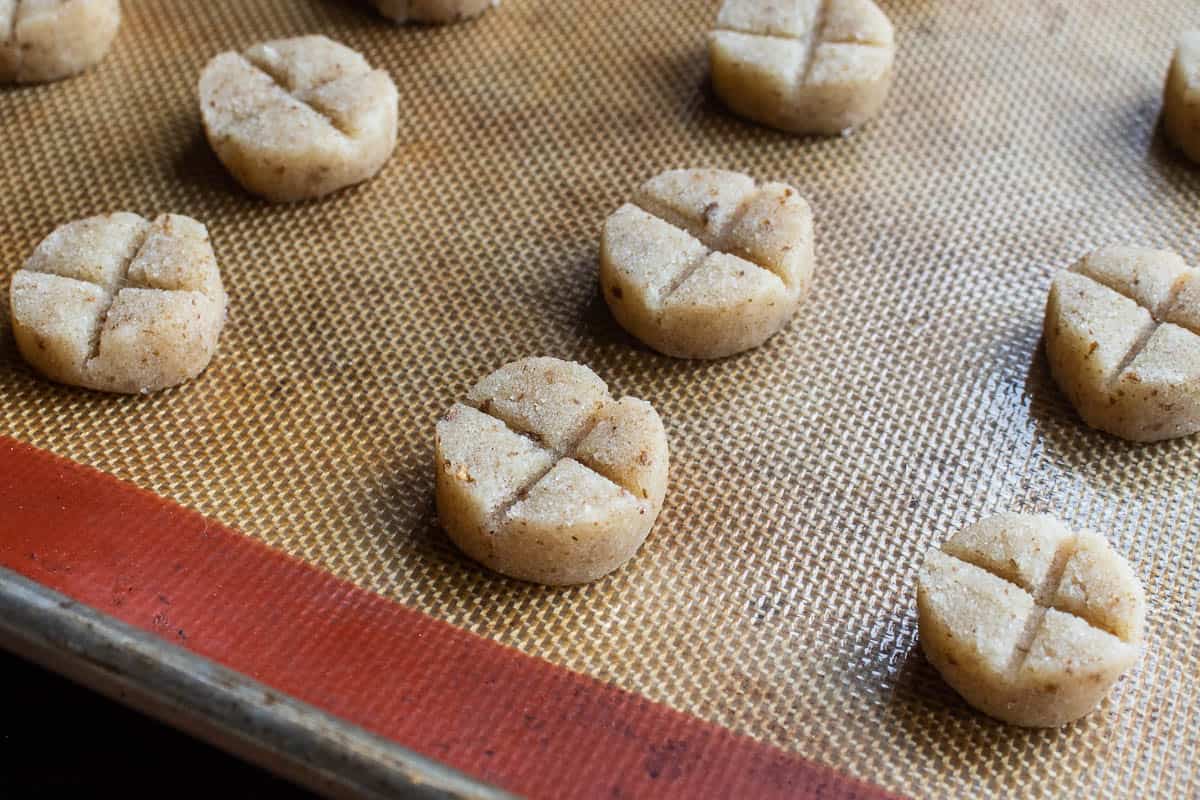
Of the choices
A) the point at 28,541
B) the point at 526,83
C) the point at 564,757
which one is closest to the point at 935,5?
the point at 526,83

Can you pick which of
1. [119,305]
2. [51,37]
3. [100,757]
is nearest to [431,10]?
[51,37]

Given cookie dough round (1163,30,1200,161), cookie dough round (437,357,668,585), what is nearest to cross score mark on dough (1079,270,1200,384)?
cookie dough round (1163,30,1200,161)

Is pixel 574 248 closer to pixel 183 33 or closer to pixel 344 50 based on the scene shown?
pixel 344 50

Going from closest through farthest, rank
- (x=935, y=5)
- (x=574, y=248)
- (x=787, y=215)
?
(x=787, y=215)
(x=574, y=248)
(x=935, y=5)

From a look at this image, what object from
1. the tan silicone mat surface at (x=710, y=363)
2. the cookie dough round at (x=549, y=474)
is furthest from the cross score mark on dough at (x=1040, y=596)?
the cookie dough round at (x=549, y=474)

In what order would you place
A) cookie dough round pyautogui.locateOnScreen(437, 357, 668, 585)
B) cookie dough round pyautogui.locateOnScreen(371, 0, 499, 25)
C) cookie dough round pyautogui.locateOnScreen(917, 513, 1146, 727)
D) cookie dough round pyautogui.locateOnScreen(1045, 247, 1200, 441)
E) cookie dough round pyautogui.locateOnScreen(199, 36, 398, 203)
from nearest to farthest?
cookie dough round pyautogui.locateOnScreen(917, 513, 1146, 727) → cookie dough round pyautogui.locateOnScreen(437, 357, 668, 585) → cookie dough round pyautogui.locateOnScreen(1045, 247, 1200, 441) → cookie dough round pyautogui.locateOnScreen(199, 36, 398, 203) → cookie dough round pyautogui.locateOnScreen(371, 0, 499, 25)

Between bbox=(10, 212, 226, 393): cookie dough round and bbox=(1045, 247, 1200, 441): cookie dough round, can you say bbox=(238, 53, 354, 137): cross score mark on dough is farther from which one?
bbox=(1045, 247, 1200, 441): cookie dough round
